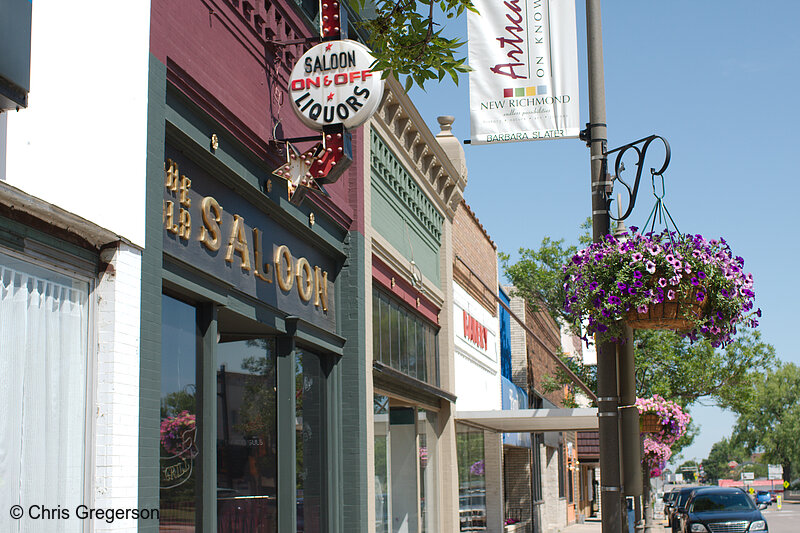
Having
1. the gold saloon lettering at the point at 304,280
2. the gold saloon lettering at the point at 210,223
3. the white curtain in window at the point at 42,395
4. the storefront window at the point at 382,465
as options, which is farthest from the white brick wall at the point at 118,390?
the storefront window at the point at 382,465

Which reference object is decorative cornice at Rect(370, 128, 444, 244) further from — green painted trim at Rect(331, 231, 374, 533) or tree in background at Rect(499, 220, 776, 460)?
tree in background at Rect(499, 220, 776, 460)

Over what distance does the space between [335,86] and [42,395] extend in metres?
4.97

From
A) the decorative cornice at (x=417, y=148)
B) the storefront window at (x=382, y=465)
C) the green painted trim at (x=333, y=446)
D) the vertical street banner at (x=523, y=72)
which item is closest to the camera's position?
the vertical street banner at (x=523, y=72)

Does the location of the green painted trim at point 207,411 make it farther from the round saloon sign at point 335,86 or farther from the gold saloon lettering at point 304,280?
the round saloon sign at point 335,86

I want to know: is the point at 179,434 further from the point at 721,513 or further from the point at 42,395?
the point at 721,513

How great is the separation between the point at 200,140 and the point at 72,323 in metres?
2.39

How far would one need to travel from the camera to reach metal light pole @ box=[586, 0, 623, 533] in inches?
289

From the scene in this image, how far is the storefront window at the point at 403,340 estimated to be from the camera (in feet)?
44.1

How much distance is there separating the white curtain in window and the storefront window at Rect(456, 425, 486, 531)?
43.2 ft

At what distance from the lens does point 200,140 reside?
A: 7.90m

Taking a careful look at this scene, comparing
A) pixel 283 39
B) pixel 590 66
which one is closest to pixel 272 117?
pixel 283 39

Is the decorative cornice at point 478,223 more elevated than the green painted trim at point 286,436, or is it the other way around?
the decorative cornice at point 478,223

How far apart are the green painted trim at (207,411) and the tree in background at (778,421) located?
101 meters

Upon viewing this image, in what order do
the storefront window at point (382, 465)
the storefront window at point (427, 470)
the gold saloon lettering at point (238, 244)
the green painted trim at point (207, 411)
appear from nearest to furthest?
the gold saloon lettering at point (238, 244) < the green painted trim at point (207, 411) < the storefront window at point (382, 465) < the storefront window at point (427, 470)
